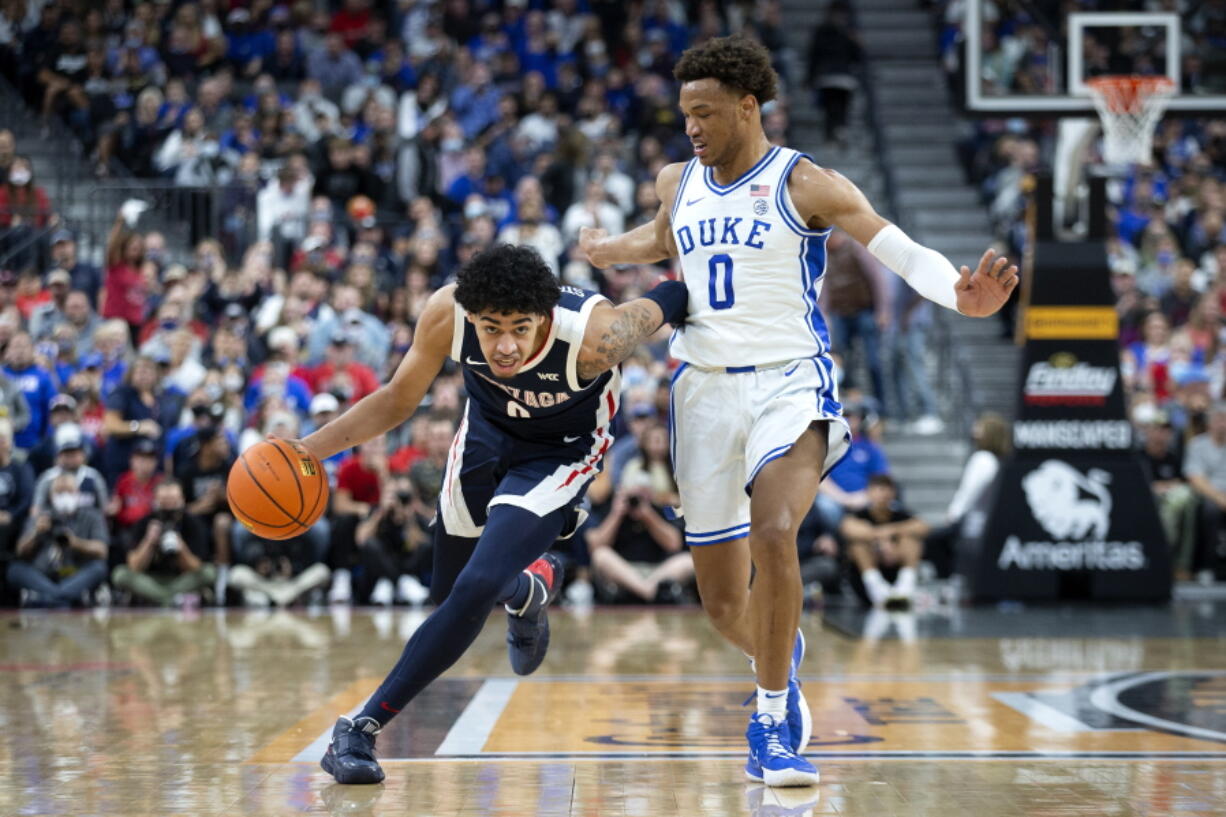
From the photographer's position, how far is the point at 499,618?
421 inches

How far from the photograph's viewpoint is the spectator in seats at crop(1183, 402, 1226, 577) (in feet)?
40.9

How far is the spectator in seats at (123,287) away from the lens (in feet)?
44.5

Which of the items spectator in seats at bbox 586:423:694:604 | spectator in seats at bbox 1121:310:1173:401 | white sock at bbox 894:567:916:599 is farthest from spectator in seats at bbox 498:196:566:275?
spectator in seats at bbox 1121:310:1173:401

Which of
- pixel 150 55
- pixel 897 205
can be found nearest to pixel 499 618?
pixel 897 205

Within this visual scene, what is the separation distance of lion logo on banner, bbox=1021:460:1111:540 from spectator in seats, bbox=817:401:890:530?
1265 mm

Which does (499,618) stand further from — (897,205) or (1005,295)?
(897,205)

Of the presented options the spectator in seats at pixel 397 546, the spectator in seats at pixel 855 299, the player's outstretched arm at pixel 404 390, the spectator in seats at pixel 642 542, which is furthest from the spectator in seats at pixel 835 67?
the player's outstretched arm at pixel 404 390

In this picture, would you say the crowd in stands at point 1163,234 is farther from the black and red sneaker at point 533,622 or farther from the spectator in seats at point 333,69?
the black and red sneaker at point 533,622

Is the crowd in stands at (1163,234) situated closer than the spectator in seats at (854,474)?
No

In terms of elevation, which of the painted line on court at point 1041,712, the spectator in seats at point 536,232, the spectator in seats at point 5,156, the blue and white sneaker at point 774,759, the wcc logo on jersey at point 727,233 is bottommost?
the painted line on court at point 1041,712

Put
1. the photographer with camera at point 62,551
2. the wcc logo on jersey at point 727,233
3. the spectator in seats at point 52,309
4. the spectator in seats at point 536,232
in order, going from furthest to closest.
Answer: the spectator in seats at point 536,232
the spectator in seats at point 52,309
the photographer with camera at point 62,551
the wcc logo on jersey at point 727,233

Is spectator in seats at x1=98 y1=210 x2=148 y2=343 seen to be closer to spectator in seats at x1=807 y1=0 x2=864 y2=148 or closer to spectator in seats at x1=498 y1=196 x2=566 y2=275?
spectator in seats at x1=498 y1=196 x2=566 y2=275

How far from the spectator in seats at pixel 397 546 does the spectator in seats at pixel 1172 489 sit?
5.62 meters

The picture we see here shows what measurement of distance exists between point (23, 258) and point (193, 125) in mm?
2047
